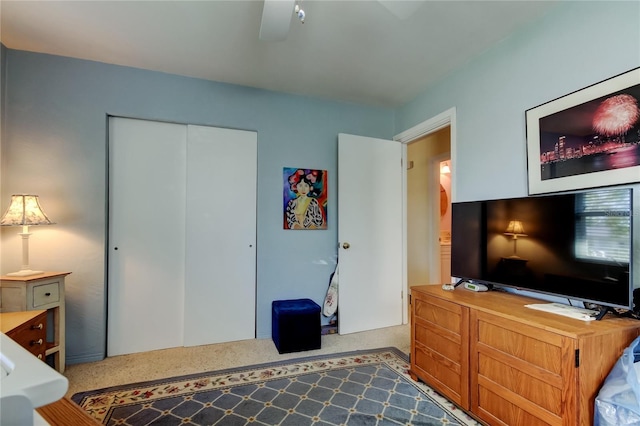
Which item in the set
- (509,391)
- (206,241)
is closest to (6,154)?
(206,241)

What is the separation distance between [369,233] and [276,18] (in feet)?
7.40

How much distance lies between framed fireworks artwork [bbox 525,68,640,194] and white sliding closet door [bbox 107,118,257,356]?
7.71 ft

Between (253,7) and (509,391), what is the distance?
260cm

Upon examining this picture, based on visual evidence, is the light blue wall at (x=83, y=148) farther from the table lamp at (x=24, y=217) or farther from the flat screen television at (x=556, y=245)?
the flat screen television at (x=556, y=245)

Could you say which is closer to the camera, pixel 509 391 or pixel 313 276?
pixel 509 391

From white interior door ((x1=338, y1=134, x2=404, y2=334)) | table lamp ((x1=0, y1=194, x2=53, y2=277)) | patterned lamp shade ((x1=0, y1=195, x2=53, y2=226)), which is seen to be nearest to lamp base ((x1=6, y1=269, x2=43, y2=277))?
table lamp ((x1=0, y1=194, x2=53, y2=277))

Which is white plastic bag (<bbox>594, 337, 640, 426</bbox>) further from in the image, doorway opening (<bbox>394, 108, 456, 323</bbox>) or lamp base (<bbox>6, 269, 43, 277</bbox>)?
lamp base (<bbox>6, 269, 43, 277</bbox>)

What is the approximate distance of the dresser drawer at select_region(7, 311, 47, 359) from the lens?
1.70 metres

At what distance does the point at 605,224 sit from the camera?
1.45m

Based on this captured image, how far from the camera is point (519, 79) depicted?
2.10 meters

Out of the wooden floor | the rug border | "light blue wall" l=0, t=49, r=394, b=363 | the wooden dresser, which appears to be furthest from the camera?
"light blue wall" l=0, t=49, r=394, b=363

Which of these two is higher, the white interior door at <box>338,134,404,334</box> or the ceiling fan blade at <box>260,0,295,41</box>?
the ceiling fan blade at <box>260,0,295,41</box>

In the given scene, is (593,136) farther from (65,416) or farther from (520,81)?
(65,416)

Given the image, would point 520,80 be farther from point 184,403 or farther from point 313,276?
point 184,403
